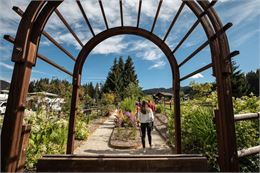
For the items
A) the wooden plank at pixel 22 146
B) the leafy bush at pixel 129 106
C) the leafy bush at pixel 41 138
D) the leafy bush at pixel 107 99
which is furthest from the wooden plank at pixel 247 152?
the leafy bush at pixel 107 99

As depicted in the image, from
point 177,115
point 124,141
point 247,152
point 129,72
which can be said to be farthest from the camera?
point 129,72

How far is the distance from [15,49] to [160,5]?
1.80 metres

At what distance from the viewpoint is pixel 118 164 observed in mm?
1963

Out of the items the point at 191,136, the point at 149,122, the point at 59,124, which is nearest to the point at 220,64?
the point at 191,136

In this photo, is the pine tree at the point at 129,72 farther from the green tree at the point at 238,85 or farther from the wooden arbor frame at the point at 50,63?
the wooden arbor frame at the point at 50,63

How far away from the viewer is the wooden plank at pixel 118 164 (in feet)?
6.39

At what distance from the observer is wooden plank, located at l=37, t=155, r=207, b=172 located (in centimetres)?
195

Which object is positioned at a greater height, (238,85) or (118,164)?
(238,85)

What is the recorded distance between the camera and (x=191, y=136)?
4234mm

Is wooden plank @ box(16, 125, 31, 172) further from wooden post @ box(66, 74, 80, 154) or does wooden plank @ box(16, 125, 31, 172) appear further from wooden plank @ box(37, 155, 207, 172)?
wooden post @ box(66, 74, 80, 154)

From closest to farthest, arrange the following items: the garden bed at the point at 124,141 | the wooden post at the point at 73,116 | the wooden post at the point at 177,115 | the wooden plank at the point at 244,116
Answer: the wooden plank at the point at 244,116 < the wooden post at the point at 177,115 < the wooden post at the point at 73,116 < the garden bed at the point at 124,141

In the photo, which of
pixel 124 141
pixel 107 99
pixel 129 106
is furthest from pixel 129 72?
pixel 124 141

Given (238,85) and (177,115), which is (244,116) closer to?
(177,115)

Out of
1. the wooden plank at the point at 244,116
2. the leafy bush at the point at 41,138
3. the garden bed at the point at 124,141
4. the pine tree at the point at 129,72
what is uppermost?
the pine tree at the point at 129,72
